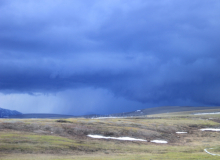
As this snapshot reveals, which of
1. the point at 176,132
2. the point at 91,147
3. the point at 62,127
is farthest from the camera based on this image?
the point at 176,132

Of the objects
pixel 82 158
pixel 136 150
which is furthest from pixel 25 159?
pixel 136 150

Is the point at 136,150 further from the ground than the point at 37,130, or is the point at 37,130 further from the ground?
the point at 37,130

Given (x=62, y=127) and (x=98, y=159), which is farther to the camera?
(x=62, y=127)

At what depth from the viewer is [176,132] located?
89.3 m

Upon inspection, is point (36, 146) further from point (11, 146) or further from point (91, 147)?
point (91, 147)

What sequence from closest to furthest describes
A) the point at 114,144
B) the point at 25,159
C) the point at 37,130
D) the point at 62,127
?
the point at 25,159 → the point at 114,144 → the point at 37,130 → the point at 62,127

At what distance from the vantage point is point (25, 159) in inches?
1490

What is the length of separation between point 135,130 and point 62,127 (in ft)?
77.6

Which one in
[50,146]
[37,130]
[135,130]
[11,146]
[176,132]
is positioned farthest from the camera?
[176,132]

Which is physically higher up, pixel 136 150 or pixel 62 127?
pixel 62 127

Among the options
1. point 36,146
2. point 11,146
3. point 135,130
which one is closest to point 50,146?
point 36,146

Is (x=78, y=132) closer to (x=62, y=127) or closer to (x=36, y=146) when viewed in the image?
(x=62, y=127)

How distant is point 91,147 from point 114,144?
8714mm

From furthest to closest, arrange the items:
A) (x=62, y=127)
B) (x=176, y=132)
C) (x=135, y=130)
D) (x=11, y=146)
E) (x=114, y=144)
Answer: (x=176, y=132)
(x=135, y=130)
(x=62, y=127)
(x=114, y=144)
(x=11, y=146)
